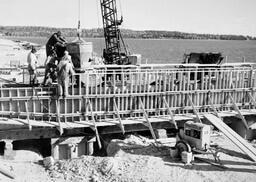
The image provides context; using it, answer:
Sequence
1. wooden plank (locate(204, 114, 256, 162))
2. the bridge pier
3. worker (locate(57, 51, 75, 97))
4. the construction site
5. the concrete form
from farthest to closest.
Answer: the bridge pier, worker (locate(57, 51, 75, 97)), the concrete form, wooden plank (locate(204, 114, 256, 162)), the construction site


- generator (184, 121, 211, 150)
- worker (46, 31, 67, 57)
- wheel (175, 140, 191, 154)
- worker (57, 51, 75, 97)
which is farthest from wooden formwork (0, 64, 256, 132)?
wheel (175, 140, 191, 154)

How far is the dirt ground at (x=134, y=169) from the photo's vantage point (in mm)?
10328

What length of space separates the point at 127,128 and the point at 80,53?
386 cm

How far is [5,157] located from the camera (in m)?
12.0

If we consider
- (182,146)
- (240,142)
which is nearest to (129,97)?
(182,146)

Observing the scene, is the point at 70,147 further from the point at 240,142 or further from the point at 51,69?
the point at 240,142

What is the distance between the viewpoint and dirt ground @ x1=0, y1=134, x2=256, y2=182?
1033 centimetres

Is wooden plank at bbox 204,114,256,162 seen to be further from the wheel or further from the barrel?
the barrel

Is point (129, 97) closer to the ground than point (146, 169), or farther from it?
farther from it

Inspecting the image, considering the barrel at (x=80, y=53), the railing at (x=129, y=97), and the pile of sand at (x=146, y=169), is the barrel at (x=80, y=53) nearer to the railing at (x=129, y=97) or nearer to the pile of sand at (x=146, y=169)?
the railing at (x=129, y=97)

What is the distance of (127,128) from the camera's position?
13961 millimetres

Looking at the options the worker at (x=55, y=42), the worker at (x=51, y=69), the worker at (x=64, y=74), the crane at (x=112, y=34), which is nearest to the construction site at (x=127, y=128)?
the worker at (x=64, y=74)

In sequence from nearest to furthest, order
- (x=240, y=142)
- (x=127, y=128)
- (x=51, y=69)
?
(x=240, y=142) < (x=127, y=128) < (x=51, y=69)

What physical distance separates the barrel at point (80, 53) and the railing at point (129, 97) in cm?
80
